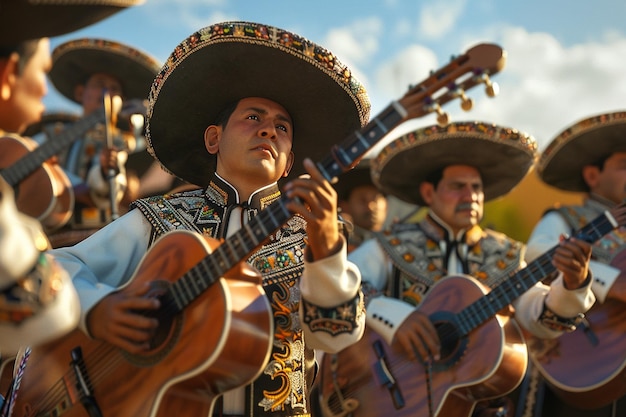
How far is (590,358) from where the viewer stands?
14.7 ft

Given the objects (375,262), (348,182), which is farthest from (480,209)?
(348,182)

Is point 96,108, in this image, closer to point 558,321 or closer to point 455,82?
point 558,321

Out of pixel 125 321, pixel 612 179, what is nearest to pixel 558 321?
pixel 612 179

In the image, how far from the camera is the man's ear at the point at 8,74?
2.56m

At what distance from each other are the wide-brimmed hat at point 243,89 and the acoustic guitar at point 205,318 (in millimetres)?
775

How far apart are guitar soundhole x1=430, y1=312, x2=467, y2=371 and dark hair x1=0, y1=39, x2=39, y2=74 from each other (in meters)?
2.48

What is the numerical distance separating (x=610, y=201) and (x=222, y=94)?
141 inches

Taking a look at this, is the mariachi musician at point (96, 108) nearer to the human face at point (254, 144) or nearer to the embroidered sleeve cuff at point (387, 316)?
the embroidered sleeve cuff at point (387, 316)

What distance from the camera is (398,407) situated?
12.8ft

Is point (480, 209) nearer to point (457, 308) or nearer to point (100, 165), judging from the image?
point (457, 308)

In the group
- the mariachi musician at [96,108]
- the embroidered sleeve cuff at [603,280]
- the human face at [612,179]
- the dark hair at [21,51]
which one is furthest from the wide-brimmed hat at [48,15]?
the human face at [612,179]

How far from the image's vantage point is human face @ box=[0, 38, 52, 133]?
2.62 metres

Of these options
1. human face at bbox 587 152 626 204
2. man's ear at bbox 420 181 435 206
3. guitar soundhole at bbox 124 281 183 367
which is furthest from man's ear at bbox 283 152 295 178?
human face at bbox 587 152 626 204

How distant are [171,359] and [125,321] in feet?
0.74
